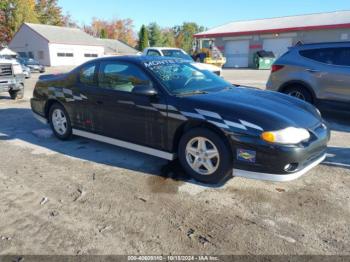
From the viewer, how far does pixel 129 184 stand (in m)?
4.12

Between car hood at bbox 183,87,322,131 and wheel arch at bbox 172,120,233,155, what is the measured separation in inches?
6.6

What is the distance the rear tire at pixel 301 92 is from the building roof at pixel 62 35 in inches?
1687

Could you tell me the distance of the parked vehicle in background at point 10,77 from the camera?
10289 mm

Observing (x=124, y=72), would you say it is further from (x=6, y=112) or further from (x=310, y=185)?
(x=6, y=112)

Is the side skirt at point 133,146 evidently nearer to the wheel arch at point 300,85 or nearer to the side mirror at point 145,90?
the side mirror at point 145,90

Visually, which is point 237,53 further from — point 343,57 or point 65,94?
point 65,94

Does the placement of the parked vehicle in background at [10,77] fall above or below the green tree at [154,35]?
below

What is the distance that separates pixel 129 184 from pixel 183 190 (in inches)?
27.3

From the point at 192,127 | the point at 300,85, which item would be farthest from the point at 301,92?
the point at 192,127

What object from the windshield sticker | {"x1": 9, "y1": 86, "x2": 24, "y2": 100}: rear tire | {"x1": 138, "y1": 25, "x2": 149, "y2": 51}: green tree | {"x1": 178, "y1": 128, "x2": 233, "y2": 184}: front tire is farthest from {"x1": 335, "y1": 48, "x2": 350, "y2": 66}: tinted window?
{"x1": 138, "y1": 25, "x2": 149, "y2": 51}: green tree

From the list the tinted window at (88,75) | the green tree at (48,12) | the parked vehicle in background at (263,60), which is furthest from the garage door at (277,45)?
the green tree at (48,12)

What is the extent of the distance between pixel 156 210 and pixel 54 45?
151 feet

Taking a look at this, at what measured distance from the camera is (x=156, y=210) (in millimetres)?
3484

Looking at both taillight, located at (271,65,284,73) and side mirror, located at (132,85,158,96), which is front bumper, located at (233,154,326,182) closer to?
side mirror, located at (132,85,158,96)
